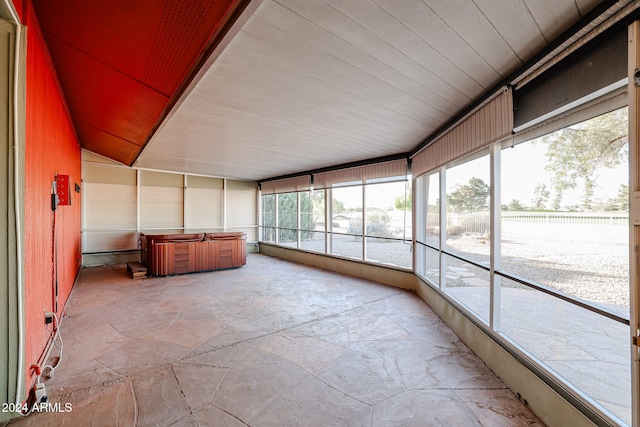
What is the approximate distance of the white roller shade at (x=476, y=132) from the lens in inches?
94.7

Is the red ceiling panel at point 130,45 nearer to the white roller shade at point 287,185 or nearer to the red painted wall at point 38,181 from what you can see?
the red painted wall at point 38,181

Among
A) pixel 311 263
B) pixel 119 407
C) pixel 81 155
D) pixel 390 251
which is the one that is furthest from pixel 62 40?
pixel 390 251

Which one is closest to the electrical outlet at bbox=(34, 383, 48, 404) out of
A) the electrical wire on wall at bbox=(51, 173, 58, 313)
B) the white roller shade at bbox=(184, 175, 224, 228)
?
the electrical wire on wall at bbox=(51, 173, 58, 313)

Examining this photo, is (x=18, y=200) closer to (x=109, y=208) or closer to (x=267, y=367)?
(x=267, y=367)

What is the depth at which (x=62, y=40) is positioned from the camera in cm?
243

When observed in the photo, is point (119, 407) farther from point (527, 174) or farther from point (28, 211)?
point (527, 174)

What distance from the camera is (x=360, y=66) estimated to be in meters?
2.20

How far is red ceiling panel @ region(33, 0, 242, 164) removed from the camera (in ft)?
5.86

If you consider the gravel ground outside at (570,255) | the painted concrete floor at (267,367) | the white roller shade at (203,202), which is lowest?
the painted concrete floor at (267,367)

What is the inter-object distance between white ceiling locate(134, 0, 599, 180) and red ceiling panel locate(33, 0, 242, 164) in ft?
0.55

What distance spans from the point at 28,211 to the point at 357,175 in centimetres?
542

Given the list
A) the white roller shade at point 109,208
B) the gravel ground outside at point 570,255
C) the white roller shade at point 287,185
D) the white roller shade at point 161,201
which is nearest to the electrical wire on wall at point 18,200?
the gravel ground outside at point 570,255

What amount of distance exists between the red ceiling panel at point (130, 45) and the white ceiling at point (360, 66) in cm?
17

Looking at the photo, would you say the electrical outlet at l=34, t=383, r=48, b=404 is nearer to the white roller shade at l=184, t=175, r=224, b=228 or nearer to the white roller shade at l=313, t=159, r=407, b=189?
the white roller shade at l=313, t=159, r=407, b=189
